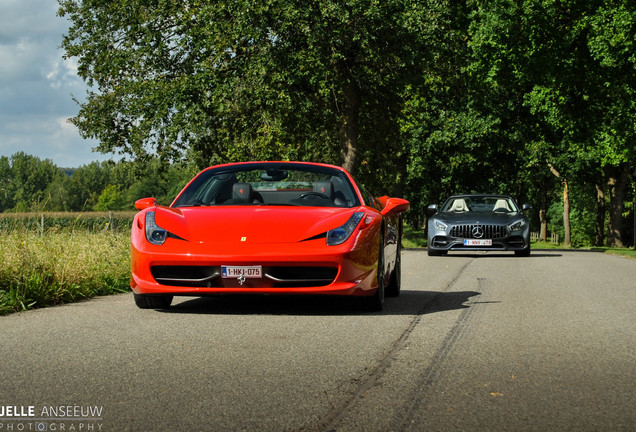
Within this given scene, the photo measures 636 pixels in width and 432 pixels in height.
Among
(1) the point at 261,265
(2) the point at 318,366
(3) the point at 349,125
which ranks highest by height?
(3) the point at 349,125

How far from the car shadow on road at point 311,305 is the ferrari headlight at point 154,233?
Answer: 0.78 metres

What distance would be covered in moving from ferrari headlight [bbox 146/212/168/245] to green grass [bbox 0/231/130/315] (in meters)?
1.63

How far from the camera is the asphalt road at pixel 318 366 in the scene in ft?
13.0

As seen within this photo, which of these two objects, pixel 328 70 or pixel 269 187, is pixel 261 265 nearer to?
pixel 269 187

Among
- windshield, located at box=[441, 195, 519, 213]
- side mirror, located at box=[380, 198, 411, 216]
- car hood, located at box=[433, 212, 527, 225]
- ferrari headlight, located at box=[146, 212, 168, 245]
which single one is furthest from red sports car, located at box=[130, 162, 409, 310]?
windshield, located at box=[441, 195, 519, 213]

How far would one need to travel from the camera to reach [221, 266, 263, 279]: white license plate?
7293mm

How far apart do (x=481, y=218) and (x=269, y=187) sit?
11366 millimetres

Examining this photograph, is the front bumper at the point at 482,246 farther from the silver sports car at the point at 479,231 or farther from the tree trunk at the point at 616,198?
the tree trunk at the point at 616,198

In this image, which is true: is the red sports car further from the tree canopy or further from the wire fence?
the tree canopy

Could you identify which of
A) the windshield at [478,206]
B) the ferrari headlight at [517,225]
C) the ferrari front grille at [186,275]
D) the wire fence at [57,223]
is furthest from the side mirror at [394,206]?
the windshield at [478,206]

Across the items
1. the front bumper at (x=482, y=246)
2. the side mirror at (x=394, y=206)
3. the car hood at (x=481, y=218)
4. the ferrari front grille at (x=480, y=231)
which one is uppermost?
the side mirror at (x=394, y=206)

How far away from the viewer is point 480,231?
19484mm

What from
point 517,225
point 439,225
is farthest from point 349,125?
point 517,225

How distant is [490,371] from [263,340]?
1779 mm
